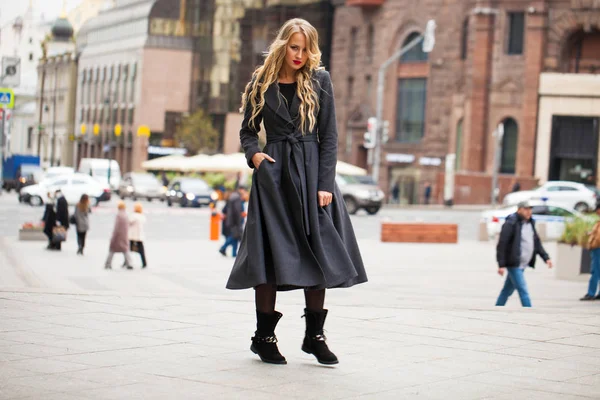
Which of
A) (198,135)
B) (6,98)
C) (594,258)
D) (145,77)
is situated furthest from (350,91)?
(594,258)

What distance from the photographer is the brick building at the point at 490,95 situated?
7044cm

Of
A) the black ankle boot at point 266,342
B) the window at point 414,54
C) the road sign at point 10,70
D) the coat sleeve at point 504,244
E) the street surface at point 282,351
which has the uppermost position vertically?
the window at point 414,54

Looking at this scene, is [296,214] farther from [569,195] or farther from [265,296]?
[569,195]

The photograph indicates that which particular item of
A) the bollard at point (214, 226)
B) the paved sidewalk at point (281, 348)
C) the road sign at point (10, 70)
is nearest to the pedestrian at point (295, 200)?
the paved sidewalk at point (281, 348)

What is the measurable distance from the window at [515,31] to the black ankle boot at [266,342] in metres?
66.6

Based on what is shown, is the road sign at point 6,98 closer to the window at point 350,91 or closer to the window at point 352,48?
the window at point 350,91

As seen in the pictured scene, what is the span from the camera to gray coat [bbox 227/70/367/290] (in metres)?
7.30

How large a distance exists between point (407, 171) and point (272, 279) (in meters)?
71.6

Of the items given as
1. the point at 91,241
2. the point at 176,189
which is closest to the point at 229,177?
the point at 176,189

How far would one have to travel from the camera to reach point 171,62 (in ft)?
352

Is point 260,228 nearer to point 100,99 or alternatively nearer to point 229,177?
point 229,177

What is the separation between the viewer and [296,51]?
24.4 feet

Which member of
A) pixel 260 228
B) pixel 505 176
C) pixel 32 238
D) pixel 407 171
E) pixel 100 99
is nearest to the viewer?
pixel 260 228

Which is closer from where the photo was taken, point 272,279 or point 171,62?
point 272,279
